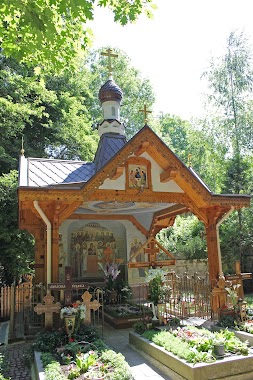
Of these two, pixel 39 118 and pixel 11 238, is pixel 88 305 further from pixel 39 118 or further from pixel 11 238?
pixel 39 118

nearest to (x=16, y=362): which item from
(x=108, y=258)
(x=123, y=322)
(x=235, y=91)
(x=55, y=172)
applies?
(x=123, y=322)

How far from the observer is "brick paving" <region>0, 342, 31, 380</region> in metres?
6.52

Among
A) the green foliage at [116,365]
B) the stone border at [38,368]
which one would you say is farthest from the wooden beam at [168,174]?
the stone border at [38,368]

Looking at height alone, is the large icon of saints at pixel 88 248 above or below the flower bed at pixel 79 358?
above

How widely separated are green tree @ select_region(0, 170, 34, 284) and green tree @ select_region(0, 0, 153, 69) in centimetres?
729

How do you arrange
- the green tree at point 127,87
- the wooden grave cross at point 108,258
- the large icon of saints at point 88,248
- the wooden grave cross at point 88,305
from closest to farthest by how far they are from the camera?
1. the wooden grave cross at point 88,305
2. the large icon of saints at point 88,248
3. the wooden grave cross at point 108,258
4. the green tree at point 127,87

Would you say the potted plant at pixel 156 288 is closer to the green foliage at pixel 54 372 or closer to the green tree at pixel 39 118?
the green foliage at pixel 54 372

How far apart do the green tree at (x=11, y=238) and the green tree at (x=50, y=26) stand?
23.9ft

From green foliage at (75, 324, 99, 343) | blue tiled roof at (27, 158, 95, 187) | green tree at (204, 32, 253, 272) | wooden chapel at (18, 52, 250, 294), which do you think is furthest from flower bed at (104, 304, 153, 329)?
green tree at (204, 32, 253, 272)

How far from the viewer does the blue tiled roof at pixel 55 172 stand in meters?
9.53

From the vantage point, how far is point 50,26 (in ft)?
17.5

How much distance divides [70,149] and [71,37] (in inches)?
526

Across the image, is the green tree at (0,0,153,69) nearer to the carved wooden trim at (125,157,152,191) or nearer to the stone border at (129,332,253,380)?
the carved wooden trim at (125,157,152,191)

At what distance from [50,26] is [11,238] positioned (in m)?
11.1
